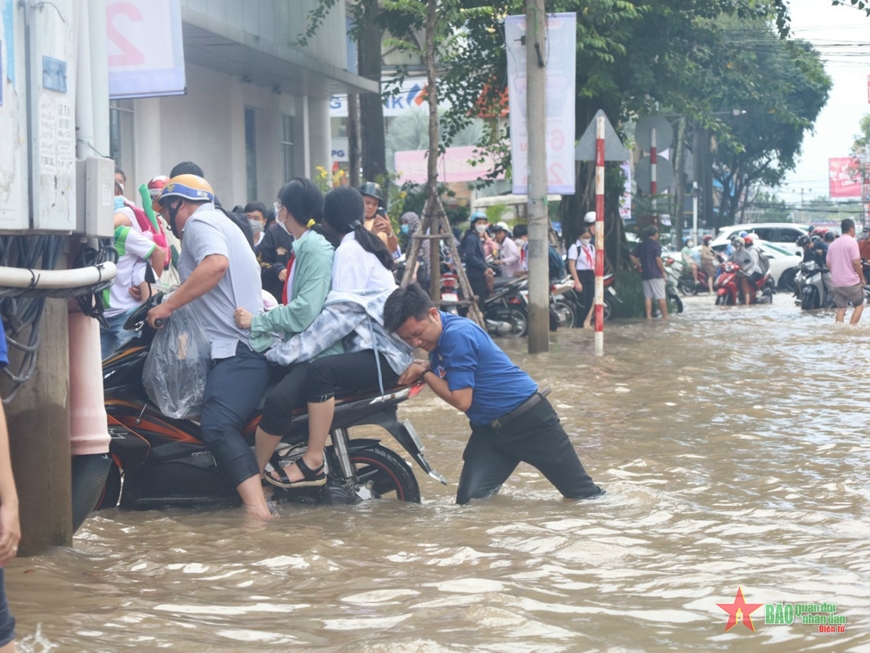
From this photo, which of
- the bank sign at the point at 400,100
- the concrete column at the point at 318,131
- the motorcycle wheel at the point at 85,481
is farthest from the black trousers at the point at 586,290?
the motorcycle wheel at the point at 85,481

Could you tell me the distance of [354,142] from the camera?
24016mm

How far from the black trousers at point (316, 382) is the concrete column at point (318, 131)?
52.5 ft

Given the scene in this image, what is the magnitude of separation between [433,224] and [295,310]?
27.2 feet

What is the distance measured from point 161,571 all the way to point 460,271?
9.40 meters

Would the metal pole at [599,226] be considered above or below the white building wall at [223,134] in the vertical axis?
below

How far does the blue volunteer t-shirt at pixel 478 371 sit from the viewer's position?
5336mm

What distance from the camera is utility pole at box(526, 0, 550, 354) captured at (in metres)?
13.0

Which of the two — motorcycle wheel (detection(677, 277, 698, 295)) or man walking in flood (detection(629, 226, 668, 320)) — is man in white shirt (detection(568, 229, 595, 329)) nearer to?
man walking in flood (detection(629, 226, 668, 320))

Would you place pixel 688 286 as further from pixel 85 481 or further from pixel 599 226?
pixel 85 481

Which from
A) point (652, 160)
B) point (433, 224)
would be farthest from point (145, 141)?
point (652, 160)

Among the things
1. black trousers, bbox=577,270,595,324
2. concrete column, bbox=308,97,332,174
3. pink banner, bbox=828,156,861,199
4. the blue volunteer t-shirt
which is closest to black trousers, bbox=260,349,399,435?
the blue volunteer t-shirt

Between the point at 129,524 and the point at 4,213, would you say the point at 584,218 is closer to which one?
the point at 129,524

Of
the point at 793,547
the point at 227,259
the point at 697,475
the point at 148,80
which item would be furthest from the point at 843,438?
the point at 148,80

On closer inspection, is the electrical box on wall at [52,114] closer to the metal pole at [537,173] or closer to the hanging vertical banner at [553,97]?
the metal pole at [537,173]
